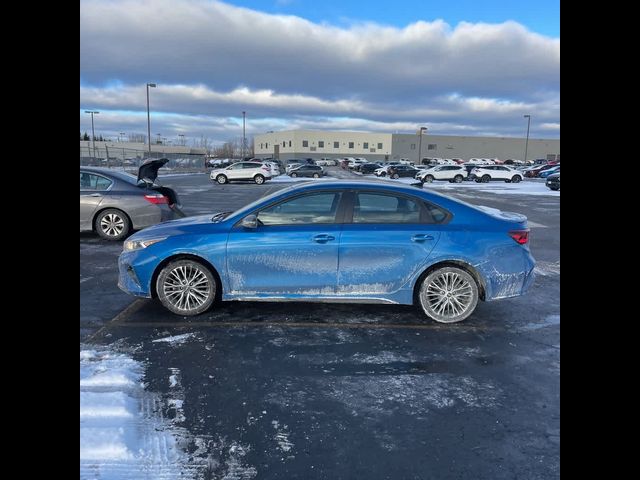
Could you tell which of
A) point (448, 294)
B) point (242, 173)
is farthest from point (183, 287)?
point (242, 173)

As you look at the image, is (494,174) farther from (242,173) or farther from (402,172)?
(242,173)

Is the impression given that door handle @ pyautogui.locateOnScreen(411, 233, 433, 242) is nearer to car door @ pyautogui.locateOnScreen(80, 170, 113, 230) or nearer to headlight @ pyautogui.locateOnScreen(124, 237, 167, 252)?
headlight @ pyautogui.locateOnScreen(124, 237, 167, 252)

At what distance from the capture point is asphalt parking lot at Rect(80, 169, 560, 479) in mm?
2633

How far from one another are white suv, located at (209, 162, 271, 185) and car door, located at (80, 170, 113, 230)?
80.1 feet

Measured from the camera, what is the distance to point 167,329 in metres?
4.60

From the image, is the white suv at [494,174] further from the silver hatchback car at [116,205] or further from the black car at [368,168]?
the silver hatchback car at [116,205]

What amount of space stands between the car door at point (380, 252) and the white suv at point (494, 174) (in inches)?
1442

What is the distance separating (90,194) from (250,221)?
6026mm

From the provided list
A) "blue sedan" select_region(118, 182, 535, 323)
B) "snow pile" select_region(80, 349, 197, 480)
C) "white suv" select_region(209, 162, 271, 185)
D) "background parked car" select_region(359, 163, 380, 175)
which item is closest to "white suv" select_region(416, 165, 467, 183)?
"white suv" select_region(209, 162, 271, 185)

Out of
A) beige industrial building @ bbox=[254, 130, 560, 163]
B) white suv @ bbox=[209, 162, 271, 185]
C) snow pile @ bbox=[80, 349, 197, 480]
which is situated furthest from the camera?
beige industrial building @ bbox=[254, 130, 560, 163]

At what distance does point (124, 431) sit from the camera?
9.40ft
